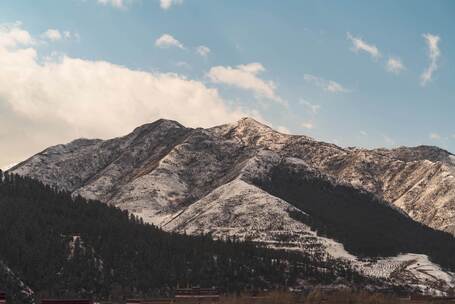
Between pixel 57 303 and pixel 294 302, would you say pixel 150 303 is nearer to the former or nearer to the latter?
pixel 294 302

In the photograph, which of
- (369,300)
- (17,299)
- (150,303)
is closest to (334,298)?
(369,300)

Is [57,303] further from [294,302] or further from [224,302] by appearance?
[294,302]

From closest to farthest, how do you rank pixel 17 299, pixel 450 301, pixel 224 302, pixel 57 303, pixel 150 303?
pixel 57 303
pixel 224 302
pixel 150 303
pixel 450 301
pixel 17 299

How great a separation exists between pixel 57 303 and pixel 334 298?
7250 cm

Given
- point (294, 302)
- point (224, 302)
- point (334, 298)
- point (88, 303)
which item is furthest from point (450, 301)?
point (88, 303)

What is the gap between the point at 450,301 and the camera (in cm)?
16925

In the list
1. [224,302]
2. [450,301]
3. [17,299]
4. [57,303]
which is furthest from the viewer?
[17,299]

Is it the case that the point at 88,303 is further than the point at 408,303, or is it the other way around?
the point at 408,303

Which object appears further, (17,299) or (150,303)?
(17,299)

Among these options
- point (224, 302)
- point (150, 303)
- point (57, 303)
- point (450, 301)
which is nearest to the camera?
point (57, 303)

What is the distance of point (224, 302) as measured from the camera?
13962 cm

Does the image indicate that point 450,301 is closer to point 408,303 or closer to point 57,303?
point 408,303

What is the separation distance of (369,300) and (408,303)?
1462cm

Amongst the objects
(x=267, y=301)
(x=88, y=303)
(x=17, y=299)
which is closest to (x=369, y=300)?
(x=267, y=301)
